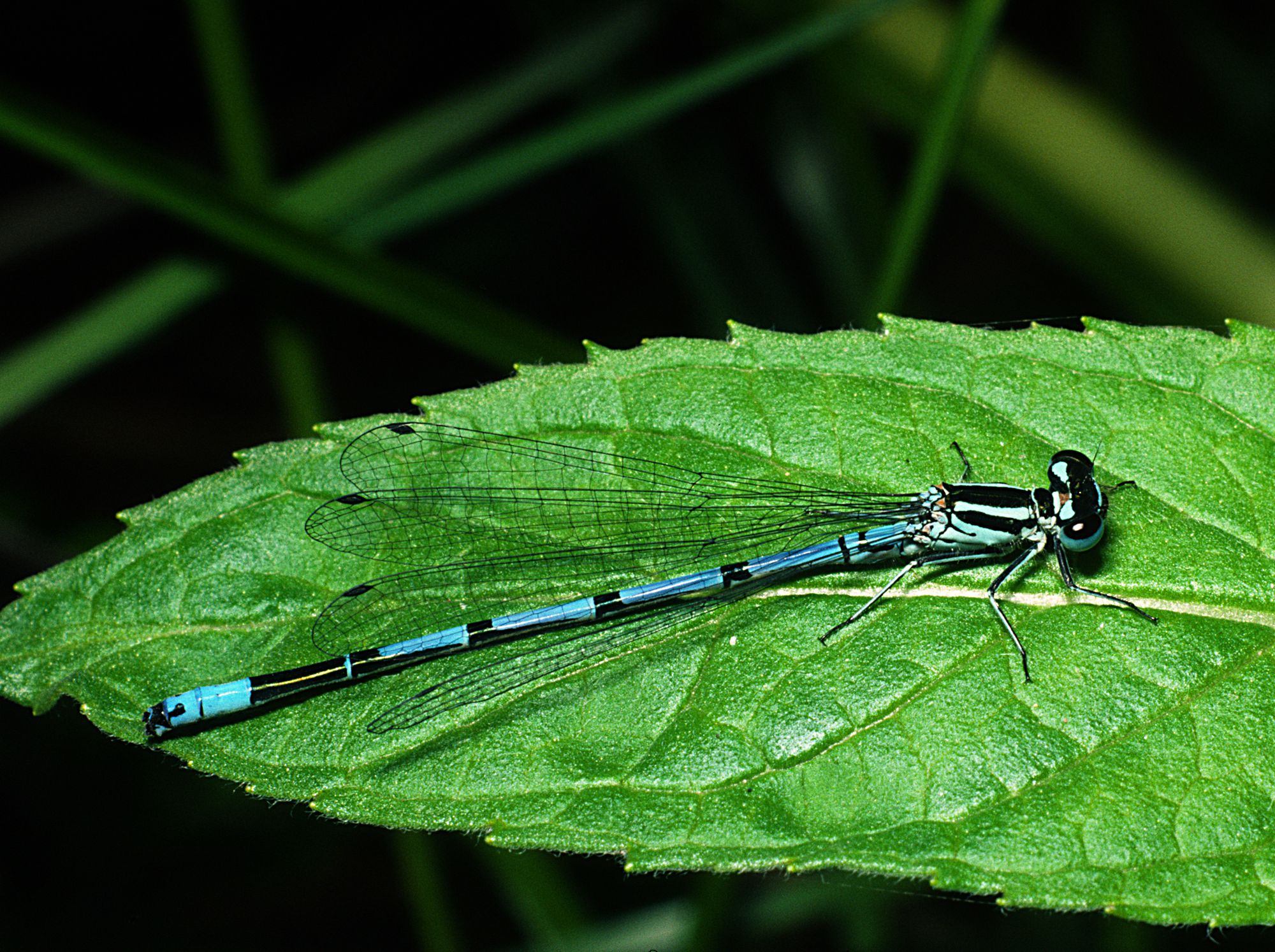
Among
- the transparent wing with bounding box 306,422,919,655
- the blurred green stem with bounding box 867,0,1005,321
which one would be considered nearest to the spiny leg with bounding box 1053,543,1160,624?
the transparent wing with bounding box 306,422,919,655

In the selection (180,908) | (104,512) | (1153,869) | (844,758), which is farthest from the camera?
(104,512)

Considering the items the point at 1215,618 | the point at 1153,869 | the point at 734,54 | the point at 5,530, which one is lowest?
the point at 1153,869

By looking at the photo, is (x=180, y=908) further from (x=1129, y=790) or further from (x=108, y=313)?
(x=1129, y=790)

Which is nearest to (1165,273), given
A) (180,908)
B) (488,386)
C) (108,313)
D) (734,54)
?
(734,54)

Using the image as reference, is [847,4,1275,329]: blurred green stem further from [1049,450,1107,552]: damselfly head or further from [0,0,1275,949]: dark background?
[1049,450,1107,552]: damselfly head

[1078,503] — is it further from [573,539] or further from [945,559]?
[573,539]

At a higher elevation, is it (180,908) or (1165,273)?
(1165,273)

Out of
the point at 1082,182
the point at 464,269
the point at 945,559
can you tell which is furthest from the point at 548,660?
the point at 464,269
